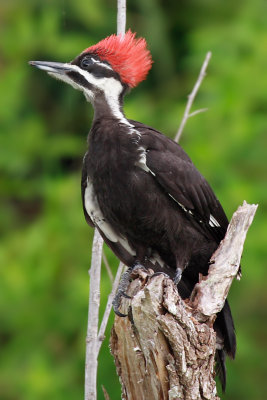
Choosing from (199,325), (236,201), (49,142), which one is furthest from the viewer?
(49,142)

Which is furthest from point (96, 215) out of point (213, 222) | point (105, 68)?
point (105, 68)

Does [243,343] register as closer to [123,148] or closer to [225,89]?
[225,89]

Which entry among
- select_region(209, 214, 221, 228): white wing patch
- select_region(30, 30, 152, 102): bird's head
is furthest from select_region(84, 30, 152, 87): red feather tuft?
select_region(209, 214, 221, 228): white wing patch

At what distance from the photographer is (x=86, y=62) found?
3.88 meters

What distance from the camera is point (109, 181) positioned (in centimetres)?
357

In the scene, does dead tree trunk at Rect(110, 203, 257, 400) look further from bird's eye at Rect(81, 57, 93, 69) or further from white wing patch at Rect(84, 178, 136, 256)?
bird's eye at Rect(81, 57, 93, 69)

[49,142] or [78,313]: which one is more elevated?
[49,142]

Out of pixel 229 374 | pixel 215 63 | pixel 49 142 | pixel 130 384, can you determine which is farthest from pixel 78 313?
pixel 130 384

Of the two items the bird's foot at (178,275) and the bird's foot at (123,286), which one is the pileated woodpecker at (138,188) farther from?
the bird's foot at (123,286)

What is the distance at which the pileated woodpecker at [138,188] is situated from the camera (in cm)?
358

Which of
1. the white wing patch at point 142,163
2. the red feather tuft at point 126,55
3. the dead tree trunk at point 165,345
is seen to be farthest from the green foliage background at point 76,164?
the dead tree trunk at point 165,345

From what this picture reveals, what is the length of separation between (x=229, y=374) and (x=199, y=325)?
2563mm

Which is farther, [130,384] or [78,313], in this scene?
[78,313]

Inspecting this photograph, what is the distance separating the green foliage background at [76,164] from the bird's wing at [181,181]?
4.85 ft
